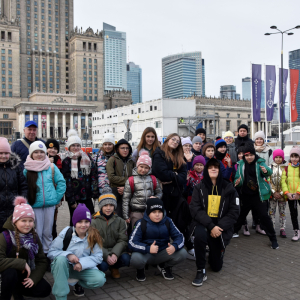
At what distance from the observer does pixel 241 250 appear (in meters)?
6.20

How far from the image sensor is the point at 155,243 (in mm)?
4816

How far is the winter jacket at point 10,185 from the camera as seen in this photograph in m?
4.64

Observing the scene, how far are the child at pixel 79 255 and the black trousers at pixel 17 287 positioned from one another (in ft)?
0.63

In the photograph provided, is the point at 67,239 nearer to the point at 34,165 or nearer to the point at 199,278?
the point at 34,165

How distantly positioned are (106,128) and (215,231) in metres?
63.6

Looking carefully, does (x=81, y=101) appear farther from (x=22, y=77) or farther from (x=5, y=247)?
(x=5, y=247)

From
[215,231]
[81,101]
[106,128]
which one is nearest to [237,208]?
[215,231]

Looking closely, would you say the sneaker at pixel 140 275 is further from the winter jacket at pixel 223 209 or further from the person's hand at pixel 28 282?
the person's hand at pixel 28 282

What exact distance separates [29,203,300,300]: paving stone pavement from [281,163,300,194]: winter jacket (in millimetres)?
1363

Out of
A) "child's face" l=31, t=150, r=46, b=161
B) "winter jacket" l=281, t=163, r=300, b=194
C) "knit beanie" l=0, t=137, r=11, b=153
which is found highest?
"knit beanie" l=0, t=137, r=11, b=153

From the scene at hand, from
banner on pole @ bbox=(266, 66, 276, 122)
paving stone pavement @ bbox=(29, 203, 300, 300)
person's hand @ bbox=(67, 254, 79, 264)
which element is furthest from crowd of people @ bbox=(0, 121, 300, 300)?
banner on pole @ bbox=(266, 66, 276, 122)

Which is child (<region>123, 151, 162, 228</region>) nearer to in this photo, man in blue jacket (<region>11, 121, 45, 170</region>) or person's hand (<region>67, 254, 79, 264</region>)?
person's hand (<region>67, 254, 79, 264</region>)

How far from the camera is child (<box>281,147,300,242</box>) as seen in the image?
6811mm

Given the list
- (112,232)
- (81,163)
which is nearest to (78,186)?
(81,163)
